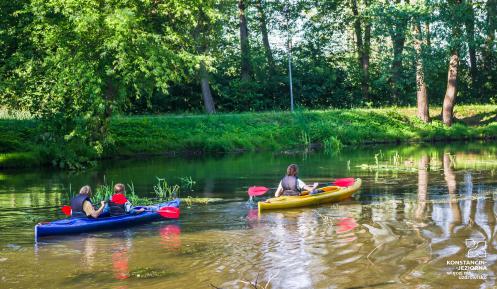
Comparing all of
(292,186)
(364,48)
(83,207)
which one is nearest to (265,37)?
(364,48)

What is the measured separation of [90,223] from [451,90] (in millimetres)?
27228

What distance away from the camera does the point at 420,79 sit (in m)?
36.1

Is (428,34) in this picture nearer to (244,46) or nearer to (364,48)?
(364,48)

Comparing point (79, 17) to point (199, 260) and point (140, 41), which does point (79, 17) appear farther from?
point (199, 260)

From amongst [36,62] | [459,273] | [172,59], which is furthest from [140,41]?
[459,273]

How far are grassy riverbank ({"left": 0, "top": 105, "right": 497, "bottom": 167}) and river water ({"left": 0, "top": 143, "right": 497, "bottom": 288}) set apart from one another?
8.65 m

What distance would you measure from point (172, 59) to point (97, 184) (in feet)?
18.9

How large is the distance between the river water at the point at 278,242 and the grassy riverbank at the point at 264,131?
28.4ft

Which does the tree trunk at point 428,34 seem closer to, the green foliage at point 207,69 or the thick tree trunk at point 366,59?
the green foliage at point 207,69

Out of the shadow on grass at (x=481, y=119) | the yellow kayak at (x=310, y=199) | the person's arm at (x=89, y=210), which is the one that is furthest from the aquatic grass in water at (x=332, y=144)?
the person's arm at (x=89, y=210)

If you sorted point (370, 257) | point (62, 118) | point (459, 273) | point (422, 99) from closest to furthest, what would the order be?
point (459, 273) → point (370, 257) → point (62, 118) → point (422, 99)

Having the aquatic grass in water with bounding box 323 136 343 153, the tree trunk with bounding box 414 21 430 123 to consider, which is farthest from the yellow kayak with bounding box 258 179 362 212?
the tree trunk with bounding box 414 21 430 123

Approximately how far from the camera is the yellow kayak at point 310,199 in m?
15.3

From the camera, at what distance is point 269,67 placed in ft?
142
